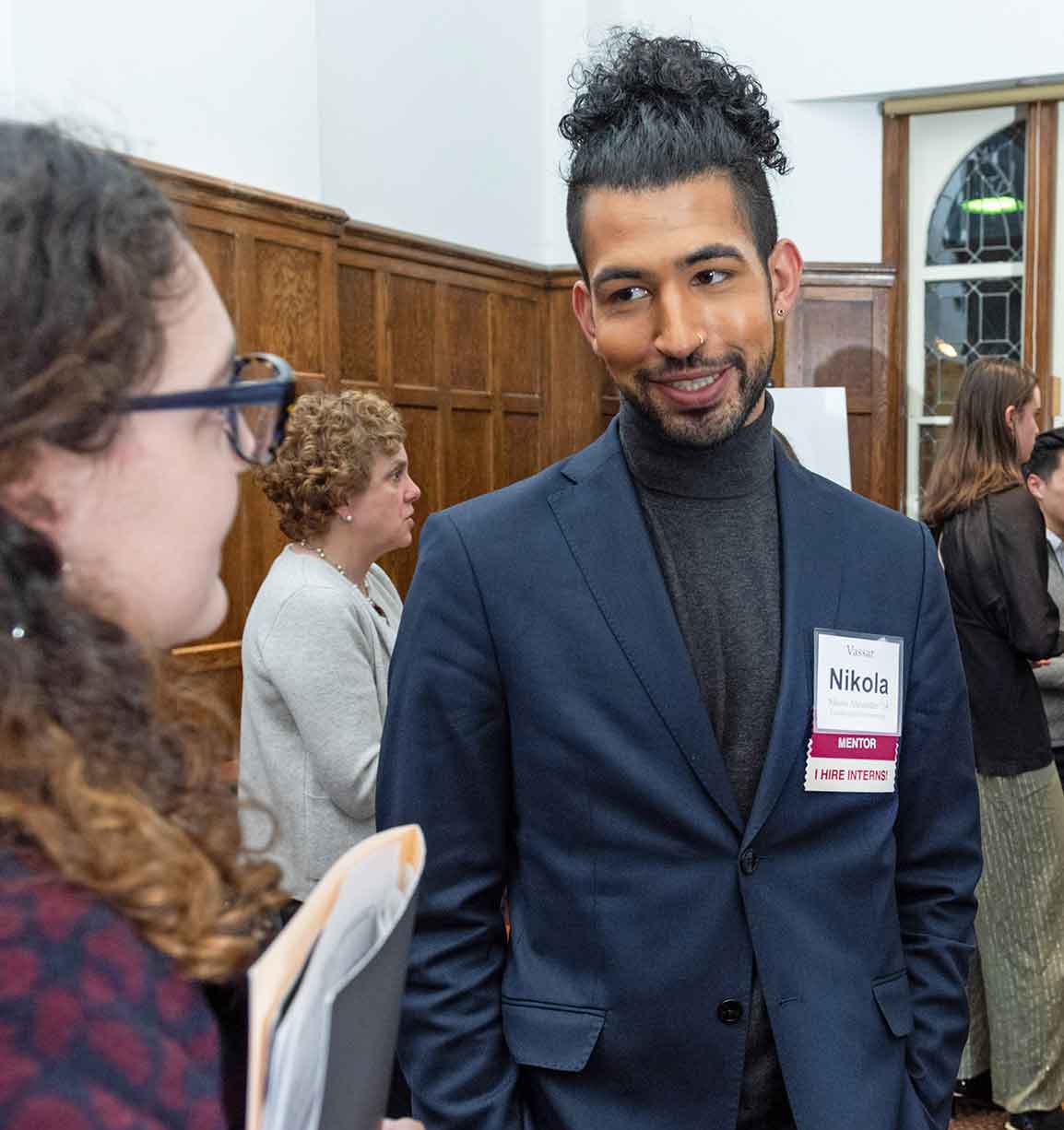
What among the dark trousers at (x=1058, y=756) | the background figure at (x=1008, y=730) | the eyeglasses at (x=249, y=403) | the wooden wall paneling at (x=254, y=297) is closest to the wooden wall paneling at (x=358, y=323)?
the wooden wall paneling at (x=254, y=297)

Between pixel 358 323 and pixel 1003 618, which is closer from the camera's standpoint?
pixel 1003 618

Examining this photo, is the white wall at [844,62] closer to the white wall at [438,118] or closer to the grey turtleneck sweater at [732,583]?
the white wall at [438,118]

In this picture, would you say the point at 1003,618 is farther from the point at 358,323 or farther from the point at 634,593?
the point at 358,323

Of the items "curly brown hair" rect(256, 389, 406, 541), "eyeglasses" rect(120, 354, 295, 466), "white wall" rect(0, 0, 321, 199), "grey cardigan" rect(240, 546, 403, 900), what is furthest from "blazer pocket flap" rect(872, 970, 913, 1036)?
"white wall" rect(0, 0, 321, 199)

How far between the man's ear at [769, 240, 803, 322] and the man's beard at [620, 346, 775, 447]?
4.6 inches

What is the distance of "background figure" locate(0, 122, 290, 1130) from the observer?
605 mm

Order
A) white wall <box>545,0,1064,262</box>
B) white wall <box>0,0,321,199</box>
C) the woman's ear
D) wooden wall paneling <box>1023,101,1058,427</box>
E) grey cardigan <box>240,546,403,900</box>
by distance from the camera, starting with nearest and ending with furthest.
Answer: the woman's ear < grey cardigan <box>240,546,403,900</box> < white wall <box>0,0,321,199</box> < white wall <box>545,0,1064,262</box> < wooden wall paneling <box>1023,101,1058,427</box>

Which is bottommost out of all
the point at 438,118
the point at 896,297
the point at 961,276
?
the point at 896,297

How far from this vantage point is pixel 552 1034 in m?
1.31

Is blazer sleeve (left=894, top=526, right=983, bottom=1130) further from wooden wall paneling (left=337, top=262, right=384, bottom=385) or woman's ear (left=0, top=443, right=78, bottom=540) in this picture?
wooden wall paneling (left=337, top=262, right=384, bottom=385)

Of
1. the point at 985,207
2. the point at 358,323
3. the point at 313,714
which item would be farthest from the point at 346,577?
the point at 985,207

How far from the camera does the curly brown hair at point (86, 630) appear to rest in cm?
66

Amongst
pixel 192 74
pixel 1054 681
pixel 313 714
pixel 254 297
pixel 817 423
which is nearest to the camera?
pixel 313 714

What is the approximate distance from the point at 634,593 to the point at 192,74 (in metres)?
3.82
